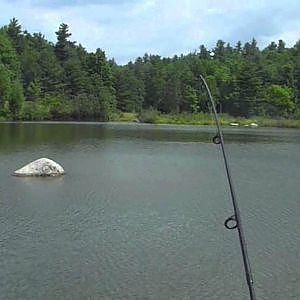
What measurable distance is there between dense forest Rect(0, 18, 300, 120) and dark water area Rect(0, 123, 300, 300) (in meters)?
64.0

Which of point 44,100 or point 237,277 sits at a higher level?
point 44,100

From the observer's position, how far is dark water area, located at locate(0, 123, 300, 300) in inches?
398

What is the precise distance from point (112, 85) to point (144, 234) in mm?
97815

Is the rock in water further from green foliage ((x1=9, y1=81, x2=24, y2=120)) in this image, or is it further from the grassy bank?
green foliage ((x1=9, y1=81, x2=24, y2=120))

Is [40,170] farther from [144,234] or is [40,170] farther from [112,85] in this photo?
[112,85]

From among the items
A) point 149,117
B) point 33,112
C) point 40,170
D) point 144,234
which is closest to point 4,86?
point 33,112

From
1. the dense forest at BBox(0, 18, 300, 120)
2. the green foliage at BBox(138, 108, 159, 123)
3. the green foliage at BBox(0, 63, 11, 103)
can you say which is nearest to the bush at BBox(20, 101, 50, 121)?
the dense forest at BBox(0, 18, 300, 120)

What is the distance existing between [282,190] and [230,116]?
3134 inches

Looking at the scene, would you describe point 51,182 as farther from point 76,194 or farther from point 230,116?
point 230,116

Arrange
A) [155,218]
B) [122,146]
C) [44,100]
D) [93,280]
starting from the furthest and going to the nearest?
[44,100] → [122,146] → [155,218] → [93,280]

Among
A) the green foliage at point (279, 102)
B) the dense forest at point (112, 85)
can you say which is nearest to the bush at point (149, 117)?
the dense forest at point (112, 85)

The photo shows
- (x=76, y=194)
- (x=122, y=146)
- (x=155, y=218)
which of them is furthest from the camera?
(x=122, y=146)

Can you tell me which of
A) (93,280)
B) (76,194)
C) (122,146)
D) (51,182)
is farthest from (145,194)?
(122,146)

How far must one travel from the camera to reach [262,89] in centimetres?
9819
